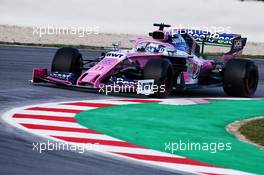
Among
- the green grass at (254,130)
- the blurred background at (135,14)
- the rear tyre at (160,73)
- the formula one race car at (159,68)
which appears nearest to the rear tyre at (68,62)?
the formula one race car at (159,68)

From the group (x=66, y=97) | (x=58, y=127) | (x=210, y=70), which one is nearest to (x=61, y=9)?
(x=210, y=70)

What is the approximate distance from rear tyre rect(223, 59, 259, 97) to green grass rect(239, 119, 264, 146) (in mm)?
3920

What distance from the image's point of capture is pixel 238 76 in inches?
696

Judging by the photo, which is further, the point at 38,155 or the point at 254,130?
the point at 254,130

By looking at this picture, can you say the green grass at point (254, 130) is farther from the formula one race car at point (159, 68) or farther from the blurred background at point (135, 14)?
the blurred background at point (135, 14)

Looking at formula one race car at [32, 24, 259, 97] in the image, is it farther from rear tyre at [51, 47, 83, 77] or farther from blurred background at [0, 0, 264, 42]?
blurred background at [0, 0, 264, 42]

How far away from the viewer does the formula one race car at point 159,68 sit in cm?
1592

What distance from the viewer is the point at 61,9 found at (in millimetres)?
29953

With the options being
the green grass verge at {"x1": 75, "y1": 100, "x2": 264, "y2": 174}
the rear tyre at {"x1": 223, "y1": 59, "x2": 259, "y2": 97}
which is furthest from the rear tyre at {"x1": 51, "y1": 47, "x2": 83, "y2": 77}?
the rear tyre at {"x1": 223, "y1": 59, "x2": 259, "y2": 97}

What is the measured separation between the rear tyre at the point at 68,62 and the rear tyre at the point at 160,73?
1735 millimetres

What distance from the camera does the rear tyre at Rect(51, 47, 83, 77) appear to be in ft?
55.0

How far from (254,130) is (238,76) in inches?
201

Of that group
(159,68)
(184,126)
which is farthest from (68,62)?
(184,126)

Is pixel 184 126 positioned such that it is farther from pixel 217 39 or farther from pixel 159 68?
pixel 217 39
